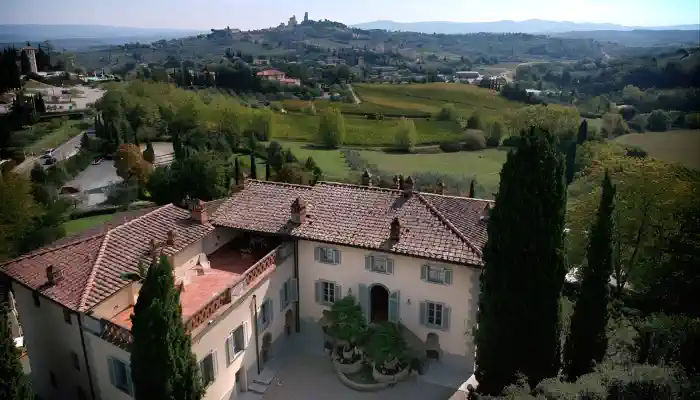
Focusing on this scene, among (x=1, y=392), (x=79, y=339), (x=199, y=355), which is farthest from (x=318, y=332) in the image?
(x=1, y=392)

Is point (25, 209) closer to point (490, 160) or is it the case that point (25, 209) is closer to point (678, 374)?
point (678, 374)

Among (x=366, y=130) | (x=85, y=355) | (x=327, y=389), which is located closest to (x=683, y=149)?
(x=327, y=389)

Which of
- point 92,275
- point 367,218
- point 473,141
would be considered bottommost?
point 473,141

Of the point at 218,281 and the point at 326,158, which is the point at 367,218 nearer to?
the point at 218,281

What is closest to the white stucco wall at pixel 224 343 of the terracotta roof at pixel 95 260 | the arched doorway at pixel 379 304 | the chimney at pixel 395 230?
the terracotta roof at pixel 95 260

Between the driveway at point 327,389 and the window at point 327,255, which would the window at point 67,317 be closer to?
the driveway at point 327,389

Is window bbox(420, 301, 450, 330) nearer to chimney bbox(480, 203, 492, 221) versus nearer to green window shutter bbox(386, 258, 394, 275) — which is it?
green window shutter bbox(386, 258, 394, 275)
